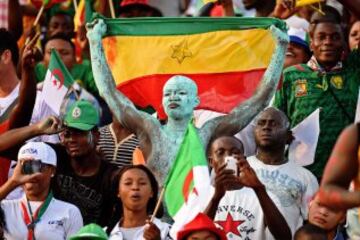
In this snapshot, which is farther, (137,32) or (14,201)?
(137,32)

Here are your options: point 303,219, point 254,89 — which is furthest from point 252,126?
point 303,219

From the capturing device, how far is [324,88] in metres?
15.6

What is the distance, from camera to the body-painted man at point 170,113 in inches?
568

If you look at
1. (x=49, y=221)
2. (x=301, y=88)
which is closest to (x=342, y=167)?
(x=49, y=221)

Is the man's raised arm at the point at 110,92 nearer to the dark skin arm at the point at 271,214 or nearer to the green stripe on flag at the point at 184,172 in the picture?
the dark skin arm at the point at 271,214

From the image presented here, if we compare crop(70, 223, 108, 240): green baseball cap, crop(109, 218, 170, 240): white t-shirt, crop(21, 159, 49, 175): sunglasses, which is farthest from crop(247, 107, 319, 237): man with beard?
crop(70, 223, 108, 240): green baseball cap

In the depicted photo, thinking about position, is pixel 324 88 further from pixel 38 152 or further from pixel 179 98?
pixel 38 152

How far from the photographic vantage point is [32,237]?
45.9 ft

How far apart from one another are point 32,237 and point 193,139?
1.89 metres

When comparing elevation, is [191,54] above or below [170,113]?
above

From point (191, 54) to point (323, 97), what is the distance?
1.20 metres

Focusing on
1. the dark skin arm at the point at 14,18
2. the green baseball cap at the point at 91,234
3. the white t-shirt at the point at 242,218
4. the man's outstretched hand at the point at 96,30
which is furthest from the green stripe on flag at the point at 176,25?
the green baseball cap at the point at 91,234

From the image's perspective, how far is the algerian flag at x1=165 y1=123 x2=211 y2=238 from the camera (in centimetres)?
1250

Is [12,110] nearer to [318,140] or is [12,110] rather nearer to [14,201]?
[14,201]
